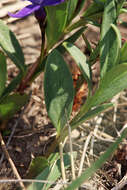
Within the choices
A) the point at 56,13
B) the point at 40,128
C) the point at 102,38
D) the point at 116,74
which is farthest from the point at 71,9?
the point at 40,128

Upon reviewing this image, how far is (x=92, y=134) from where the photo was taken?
1.49 metres

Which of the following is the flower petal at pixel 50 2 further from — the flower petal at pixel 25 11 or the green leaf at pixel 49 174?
the green leaf at pixel 49 174

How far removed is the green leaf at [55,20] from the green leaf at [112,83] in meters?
0.32

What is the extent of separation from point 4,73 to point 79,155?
54cm

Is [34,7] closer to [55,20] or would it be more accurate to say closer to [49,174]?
[55,20]

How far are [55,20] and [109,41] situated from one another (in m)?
0.26

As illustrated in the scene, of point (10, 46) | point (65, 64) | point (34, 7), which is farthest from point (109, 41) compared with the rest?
point (10, 46)

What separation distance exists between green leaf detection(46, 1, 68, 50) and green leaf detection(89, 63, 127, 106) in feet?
1.04

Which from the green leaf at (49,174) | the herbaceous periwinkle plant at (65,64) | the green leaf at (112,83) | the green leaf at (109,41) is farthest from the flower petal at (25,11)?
the green leaf at (49,174)

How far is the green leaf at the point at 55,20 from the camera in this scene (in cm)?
116

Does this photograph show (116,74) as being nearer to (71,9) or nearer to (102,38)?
(102,38)

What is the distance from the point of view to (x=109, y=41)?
3.57 ft

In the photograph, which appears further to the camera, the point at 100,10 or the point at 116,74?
the point at 100,10

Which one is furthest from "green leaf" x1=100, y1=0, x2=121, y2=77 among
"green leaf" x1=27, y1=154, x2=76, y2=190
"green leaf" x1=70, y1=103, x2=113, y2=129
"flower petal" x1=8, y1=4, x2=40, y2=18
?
"green leaf" x1=27, y1=154, x2=76, y2=190
